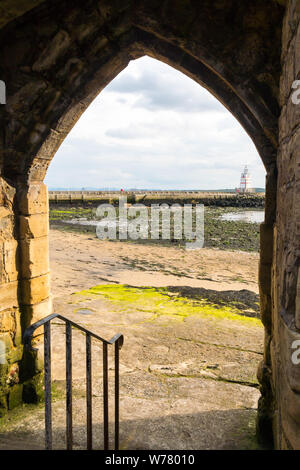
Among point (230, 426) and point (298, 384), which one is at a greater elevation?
point (298, 384)

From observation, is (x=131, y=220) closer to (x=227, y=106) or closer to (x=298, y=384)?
(x=227, y=106)

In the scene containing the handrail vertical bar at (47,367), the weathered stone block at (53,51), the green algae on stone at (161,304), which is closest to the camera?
the handrail vertical bar at (47,367)

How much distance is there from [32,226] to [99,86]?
1.47m

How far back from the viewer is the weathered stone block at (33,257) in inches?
127

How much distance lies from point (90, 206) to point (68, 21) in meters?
22.8

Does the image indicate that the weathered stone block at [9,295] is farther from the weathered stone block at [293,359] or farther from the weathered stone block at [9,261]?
the weathered stone block at [293,359]

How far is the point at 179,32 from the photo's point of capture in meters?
2.67

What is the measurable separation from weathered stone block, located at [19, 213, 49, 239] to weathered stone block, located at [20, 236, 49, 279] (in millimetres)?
49

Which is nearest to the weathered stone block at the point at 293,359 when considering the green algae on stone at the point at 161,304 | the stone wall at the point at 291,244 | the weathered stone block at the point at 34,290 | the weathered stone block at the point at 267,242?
the stone wall at the point at 291,244

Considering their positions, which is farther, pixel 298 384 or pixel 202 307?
pixel 202 307

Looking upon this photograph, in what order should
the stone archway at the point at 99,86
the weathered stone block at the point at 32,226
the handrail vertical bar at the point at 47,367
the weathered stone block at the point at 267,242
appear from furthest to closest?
the weathered stone block at the point at 32,226
the weathered stone block at the point at 267,242
the stone archway at the point at 99,86
the handrail vertical bar at the point at 47,367

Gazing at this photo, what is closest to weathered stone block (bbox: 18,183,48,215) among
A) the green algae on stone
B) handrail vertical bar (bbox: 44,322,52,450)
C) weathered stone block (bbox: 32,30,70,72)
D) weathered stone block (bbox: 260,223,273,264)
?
weathered stone block (bbox: 32,30,70,72)

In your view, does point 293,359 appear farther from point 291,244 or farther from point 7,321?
point 7,321

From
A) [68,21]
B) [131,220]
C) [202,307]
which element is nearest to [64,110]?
[68,21]
